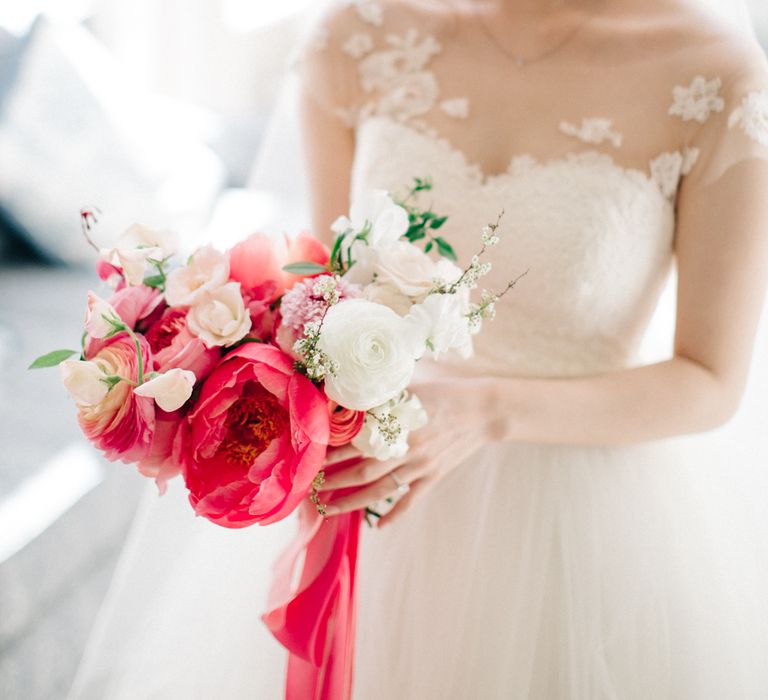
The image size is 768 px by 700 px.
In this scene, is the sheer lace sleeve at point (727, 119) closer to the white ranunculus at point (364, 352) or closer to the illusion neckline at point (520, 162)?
the illusion neckline at point (520, 162)

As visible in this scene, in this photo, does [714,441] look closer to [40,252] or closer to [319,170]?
[319,170]

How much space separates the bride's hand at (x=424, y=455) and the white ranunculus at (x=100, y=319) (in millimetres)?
255

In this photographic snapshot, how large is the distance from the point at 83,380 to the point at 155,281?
154 millimetres

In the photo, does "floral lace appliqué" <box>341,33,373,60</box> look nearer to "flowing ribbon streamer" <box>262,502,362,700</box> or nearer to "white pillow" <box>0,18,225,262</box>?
"flowing ribbon streamer" <box>262,502,362,700</box>

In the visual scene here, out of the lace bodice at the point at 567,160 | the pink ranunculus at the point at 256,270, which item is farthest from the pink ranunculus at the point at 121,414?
the lace bodice at the point at 567,160

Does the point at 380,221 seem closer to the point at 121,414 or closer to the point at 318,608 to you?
the point at 121,414

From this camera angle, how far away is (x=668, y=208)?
103 centimetres

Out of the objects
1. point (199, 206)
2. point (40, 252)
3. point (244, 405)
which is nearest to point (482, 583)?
point (244, 405)

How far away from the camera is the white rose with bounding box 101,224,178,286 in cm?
69

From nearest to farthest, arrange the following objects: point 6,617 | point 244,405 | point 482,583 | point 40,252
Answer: point 244,405 < point 482,583 < point 6,617 < point 40,252

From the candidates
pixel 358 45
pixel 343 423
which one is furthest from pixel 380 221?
A: pixel 358 45

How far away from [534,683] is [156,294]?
63 cm

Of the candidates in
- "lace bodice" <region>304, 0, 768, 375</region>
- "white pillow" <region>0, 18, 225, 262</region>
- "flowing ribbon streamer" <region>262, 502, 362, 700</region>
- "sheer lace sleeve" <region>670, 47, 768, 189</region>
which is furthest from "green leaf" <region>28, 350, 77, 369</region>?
"white pillow" <region>0, 18, 225, 262</region>

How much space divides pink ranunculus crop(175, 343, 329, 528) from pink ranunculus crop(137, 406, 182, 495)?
0.6 inches
